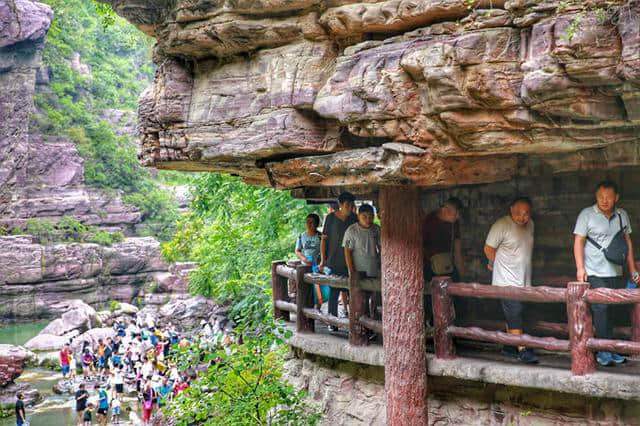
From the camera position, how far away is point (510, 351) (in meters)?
7.52

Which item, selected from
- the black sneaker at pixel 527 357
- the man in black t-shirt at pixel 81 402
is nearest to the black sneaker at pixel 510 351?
the black sneaker at pixel 527 357

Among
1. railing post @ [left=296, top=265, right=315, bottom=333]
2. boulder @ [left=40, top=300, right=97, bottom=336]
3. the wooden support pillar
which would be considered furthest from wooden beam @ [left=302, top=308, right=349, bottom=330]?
boulder @ [left=40, top=300, right=97, bottom=336]

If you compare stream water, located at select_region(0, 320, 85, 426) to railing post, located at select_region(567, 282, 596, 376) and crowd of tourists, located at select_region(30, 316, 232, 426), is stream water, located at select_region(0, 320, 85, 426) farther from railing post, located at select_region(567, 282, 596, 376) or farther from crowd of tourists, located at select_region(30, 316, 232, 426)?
railing post, located at select_region(567, 282, 596, 376)

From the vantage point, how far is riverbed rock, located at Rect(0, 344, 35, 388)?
25.2 m

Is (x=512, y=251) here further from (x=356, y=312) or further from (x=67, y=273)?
(x=67, y=273)

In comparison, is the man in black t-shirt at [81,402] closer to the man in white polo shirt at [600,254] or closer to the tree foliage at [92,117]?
the man in white polo shirt at [600,254]

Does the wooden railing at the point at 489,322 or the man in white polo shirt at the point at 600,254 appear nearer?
the wooden railing at the point at 489,322

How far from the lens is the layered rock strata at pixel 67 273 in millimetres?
40000

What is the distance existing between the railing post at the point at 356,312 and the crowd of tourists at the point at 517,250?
0.40 ft

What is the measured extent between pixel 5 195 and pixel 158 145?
39.3 metres

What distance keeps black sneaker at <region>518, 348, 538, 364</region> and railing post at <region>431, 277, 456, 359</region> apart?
708 millimetres

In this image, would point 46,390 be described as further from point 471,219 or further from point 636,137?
point 636,137

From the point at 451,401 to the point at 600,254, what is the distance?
214cm

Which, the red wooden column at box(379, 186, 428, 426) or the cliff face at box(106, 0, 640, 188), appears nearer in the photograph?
the cliff face at box(106, 0, 640, 188)
